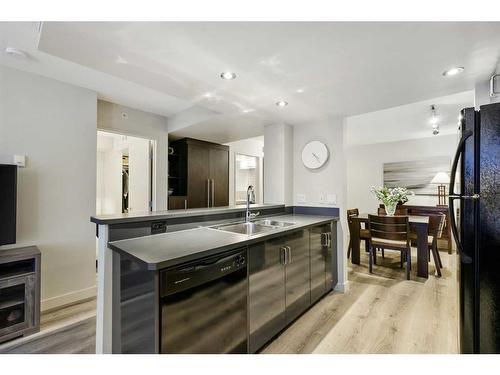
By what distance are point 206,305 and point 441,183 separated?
547cm

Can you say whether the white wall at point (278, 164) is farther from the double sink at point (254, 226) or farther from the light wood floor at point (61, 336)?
the light wood floor at point (61, 336)

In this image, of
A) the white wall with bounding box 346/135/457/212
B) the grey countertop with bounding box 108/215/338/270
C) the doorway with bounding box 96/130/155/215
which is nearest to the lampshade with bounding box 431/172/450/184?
the white wall with bounding box 346/135/457/212

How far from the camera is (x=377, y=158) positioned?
18.6 ft

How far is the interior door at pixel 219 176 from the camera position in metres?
4.33

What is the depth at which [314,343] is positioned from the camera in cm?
179

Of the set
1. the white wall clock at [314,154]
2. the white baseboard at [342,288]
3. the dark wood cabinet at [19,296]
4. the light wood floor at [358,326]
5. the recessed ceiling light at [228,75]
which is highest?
the recessed ceiling light at [228,75]

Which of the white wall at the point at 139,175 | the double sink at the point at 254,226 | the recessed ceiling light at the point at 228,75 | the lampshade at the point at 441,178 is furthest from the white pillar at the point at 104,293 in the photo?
the lampshade at the point at 441,178

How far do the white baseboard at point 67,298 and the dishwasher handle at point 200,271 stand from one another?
2.06 m

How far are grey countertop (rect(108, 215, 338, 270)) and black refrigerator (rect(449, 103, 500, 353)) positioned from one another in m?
1.12

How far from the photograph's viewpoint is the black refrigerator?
1.21m
